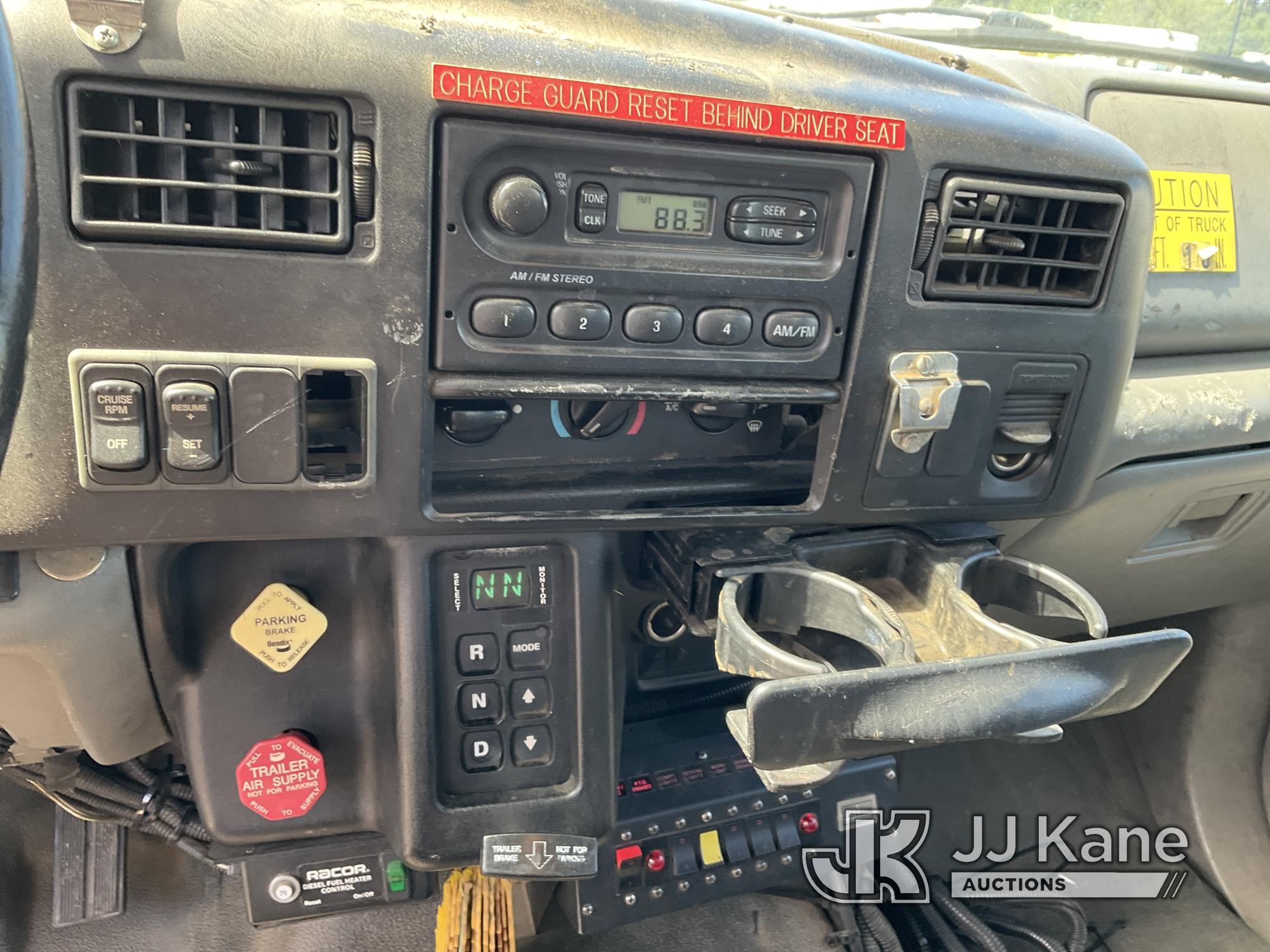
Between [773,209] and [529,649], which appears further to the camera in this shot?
[529,649]

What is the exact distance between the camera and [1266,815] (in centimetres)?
176

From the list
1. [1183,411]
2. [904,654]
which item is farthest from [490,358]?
[1183,411]

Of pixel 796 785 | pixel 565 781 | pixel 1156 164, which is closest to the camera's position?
pixel 796 785

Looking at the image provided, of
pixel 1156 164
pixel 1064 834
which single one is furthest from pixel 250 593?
pixel 1064 834

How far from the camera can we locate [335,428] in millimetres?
798

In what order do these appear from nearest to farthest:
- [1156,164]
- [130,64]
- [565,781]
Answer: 1. [130,64]
2. [565,781]
3. [1156,164]

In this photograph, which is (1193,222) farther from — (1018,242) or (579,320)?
(579,320)

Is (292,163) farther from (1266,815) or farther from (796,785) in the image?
(1266,815)

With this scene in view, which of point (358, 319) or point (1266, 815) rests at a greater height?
point (358, 319)

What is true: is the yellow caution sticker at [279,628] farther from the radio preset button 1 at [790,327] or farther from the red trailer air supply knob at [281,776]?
the radio preset button 1 at [790,327]

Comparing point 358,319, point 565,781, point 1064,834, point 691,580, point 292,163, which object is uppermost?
point 292,163

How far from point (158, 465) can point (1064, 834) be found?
182 centimetres

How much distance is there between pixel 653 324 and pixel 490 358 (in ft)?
0.49

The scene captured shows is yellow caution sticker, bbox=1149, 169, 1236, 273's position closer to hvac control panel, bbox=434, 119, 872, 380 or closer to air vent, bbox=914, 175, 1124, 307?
air vent, bbox=914, 175, 1124, 307
